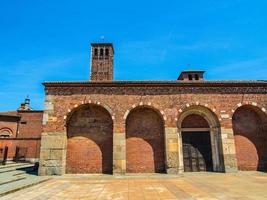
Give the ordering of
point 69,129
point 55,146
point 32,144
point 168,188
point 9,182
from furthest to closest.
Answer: point 32,144 < point 69,129 < point 55,146 < point 9,182 < point 168,188

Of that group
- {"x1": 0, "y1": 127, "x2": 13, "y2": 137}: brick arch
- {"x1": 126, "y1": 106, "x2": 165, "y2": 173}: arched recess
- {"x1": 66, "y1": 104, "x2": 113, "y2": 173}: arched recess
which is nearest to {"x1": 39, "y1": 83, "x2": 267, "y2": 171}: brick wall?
{"x1": 126, "y1": 106, "x2": 165, "y2": 173}: arched recess

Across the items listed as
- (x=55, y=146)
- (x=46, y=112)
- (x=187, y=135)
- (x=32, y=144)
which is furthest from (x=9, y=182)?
(x=32, y=144)

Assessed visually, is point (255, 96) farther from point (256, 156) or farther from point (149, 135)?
point (149, 135)

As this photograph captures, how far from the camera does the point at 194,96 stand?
13883 mm

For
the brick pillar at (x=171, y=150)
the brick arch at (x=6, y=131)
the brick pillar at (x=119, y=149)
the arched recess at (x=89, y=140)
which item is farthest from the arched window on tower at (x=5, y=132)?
the brick pillar at (x=171, y=150)

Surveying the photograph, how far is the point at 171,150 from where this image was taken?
42.4ft

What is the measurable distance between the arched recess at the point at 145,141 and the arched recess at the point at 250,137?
17.7 feet

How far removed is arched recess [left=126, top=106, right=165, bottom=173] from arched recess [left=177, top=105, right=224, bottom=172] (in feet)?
4.69

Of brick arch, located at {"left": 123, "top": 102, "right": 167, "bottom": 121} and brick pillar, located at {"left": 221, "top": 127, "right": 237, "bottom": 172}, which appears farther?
brick arch, located at {"left": 123, "top": 102, "right": 167, "bottom": 121}

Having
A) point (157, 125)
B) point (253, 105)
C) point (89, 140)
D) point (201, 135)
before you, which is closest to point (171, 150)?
point (157, 125)

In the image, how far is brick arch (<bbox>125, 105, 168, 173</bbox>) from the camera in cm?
1333

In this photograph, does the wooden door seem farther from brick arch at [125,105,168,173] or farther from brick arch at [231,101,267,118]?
brick arch at [231,101,267,118]

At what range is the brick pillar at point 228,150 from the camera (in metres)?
12.9

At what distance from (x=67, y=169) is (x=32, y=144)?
481 inches
